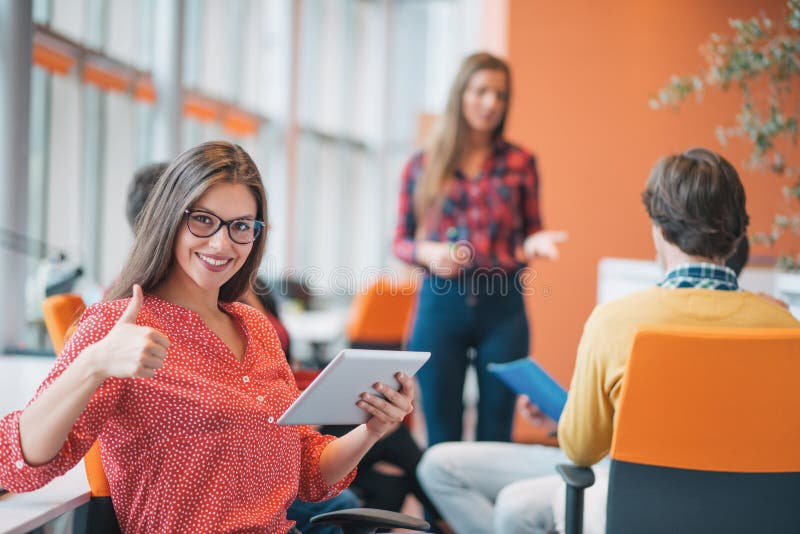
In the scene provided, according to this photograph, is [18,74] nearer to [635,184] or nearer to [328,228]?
[635,184]

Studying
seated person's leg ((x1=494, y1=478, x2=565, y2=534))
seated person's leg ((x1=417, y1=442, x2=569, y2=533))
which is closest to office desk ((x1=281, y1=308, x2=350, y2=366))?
seated person's leg ((x1=417, y1=442, x2=569, y2=533))

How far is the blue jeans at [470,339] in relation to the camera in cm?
263

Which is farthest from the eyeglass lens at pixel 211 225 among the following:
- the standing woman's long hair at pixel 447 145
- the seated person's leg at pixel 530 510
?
the standing woman's long hair at pixel 447 145

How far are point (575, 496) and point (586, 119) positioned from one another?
347 cm

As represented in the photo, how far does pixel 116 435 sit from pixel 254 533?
0.95ft

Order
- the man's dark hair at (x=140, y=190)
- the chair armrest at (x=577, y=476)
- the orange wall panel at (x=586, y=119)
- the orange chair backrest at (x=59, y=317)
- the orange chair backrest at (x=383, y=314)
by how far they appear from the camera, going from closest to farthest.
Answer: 1. the orange chair backrest at (x=59, y=317)
2. the chair armrest at (x=577, y=476)
3. the man's dark hair at (x=140, y=190)
4. the orange chair backrest at (x=383, y=314)
5. the orange wall panel at (x=586, y=119)

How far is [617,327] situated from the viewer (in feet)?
5.15

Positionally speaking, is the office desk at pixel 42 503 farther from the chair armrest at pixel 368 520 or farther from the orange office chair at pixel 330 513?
the chair armrest at pixel 368 520

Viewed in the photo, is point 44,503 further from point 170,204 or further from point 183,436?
point 170,204

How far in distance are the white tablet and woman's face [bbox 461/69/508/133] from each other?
1.51 metres

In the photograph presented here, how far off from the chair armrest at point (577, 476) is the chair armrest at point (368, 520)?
1.09 feet

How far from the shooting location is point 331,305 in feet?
26.8

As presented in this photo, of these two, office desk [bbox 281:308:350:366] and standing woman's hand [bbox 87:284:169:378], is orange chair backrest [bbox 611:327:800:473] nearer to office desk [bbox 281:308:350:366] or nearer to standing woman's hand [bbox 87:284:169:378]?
standing woman's hand [bbox 87:284:169:378]

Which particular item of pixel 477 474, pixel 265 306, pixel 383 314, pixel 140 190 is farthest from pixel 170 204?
pixel 383 314
